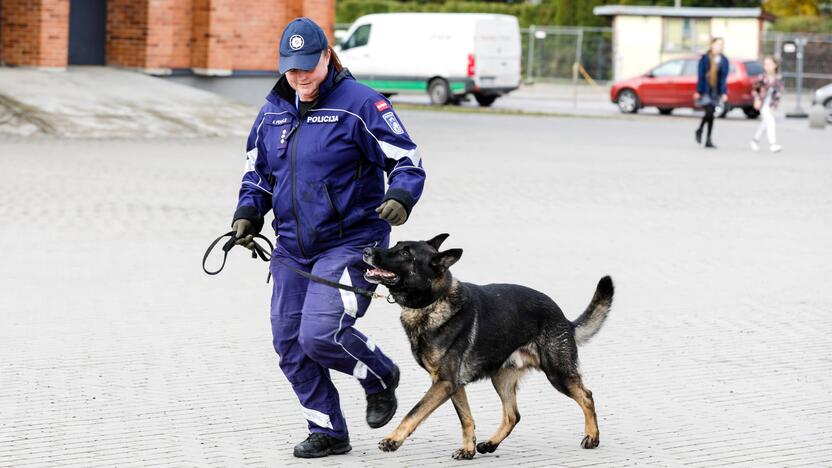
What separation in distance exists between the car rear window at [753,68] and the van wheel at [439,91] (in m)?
7.63

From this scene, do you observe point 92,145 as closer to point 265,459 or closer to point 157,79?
point 157,79

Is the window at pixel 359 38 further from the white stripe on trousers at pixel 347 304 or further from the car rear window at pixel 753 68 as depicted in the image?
the white stripe on trousers at pixel 347 304

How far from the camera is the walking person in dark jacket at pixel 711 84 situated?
79.0 ft

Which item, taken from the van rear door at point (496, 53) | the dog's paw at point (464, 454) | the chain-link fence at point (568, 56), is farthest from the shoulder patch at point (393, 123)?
the chain-link fence at point (568, 56)

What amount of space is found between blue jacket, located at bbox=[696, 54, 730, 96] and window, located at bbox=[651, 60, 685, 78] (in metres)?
11.7

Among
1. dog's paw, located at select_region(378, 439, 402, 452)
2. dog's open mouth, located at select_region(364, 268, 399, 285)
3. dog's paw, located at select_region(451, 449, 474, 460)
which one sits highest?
dog's open mouth, located at select_region(364, 268, 399, 285)

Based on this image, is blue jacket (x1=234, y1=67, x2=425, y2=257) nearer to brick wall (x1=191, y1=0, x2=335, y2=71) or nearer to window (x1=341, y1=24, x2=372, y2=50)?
brick wall (x1=191, y1=0, x2=335, y2=71)

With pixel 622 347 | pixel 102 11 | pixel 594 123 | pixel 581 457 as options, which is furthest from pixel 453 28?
pixel 581 457

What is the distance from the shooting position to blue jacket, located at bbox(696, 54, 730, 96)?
24266 millimetres

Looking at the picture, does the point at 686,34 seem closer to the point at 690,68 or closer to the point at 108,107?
the point at 690,68

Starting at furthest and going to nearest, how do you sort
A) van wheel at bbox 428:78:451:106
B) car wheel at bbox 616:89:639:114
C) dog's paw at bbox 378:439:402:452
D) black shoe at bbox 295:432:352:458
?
car wheel at bbox 616:89:639:114 < van wheel at bbox 428:78:451:106 < black shoe at bbox 295:432:352:458 < dog's paw at bbox 378:439:402:452

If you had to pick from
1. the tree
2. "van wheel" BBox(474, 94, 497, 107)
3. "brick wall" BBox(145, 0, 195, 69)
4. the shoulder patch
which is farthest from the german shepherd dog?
the tree

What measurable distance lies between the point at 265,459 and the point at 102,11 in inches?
845

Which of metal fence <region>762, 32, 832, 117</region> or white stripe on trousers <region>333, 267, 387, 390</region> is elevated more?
metal fence <region>762, 32, 832, 117</region>
